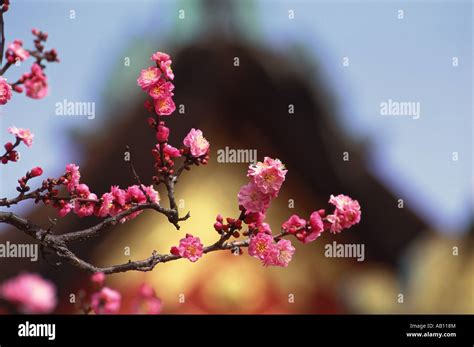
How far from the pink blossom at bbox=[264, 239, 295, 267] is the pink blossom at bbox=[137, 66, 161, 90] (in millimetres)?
899

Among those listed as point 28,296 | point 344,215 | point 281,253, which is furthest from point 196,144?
point 28,296

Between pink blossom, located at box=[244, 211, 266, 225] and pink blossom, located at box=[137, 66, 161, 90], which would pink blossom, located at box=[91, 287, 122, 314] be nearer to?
pink blossom, located at box=[244, 211, 266, 225]

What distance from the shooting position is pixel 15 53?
7.32ft

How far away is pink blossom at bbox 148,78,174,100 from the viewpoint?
2.52 metres

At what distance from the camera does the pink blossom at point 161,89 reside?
8.27 ft

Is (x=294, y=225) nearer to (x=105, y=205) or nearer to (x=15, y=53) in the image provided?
(x=105, y=205)

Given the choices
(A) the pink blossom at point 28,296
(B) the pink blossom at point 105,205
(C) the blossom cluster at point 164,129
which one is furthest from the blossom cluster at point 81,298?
(C) the blossom cluster at point 164,129

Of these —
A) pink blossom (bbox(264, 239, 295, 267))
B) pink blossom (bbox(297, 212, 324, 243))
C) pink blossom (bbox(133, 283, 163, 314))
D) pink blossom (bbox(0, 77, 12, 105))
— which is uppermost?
pink blossom (bbox(0, 77, 12, 105))

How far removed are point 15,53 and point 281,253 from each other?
1380 mm

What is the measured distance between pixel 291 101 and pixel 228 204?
100 centimetres

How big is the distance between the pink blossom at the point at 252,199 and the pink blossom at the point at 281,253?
0.20m

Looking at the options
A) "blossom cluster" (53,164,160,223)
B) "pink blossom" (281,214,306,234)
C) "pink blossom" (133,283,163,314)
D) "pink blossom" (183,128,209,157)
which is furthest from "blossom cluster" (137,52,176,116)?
"pink blossom" (133,283,163,314)

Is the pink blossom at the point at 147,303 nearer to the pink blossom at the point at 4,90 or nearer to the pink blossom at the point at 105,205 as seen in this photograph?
the pink blossom at the point at 105,205
